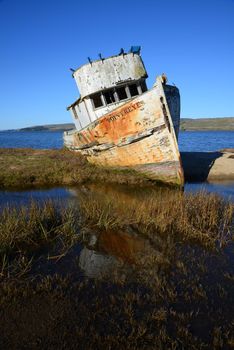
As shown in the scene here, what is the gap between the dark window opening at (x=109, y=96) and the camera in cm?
1453

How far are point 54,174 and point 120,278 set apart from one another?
9.02m

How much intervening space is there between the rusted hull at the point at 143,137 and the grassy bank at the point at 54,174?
2.23 feet

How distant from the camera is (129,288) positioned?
450 cm

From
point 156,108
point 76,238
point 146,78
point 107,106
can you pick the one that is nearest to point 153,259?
point 76,238

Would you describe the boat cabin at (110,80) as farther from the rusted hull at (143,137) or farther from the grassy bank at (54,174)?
the grassy bank at (54,174)

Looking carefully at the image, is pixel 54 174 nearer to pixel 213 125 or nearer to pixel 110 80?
pixel 110 80

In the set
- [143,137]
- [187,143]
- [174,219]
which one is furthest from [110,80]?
[187,143]

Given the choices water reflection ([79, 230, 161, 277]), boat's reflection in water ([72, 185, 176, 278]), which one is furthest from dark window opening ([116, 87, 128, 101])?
water reflection ([79, 230, 161, 277])

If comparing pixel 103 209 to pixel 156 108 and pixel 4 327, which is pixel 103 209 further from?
pixel 156 108

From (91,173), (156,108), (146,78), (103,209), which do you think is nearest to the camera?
(103,209)

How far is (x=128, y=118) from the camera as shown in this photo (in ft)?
40.0

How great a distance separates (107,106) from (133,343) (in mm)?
11930

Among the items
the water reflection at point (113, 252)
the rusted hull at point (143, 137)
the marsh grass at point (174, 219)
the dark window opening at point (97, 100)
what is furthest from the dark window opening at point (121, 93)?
the water reflection at point (113, 252)

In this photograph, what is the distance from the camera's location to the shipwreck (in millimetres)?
11922
